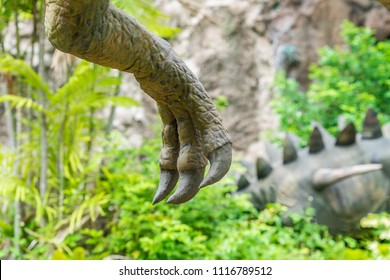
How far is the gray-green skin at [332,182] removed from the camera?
267cm

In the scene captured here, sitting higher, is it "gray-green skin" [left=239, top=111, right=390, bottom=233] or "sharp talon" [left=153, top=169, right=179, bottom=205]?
"gray-green skin" [left=239, top=111, right=390, bottom=233]

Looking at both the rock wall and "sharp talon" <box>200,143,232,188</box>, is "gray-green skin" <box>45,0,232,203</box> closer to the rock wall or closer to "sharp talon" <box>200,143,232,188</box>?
"sharp talon" <box>200,143,232,188</box>

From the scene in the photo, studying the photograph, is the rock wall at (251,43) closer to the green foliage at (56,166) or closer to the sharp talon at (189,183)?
the green foliage at (56,166)

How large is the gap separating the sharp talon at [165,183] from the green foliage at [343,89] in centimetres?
273

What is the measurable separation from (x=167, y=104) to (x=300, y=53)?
396 cm

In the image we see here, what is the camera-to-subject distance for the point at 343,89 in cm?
357

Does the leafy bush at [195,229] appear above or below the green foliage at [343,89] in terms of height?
below

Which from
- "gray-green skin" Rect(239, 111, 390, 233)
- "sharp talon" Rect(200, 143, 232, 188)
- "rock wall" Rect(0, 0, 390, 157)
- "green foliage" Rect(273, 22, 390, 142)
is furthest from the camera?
"rock wall" Rect(0, 0, 390, 157)

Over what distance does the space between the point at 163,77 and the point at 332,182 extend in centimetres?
202

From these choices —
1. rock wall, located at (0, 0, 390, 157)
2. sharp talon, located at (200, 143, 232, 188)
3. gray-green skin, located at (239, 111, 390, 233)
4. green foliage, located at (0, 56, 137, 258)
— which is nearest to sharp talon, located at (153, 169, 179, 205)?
sharp talon, located at (200, 143, 232, 188)

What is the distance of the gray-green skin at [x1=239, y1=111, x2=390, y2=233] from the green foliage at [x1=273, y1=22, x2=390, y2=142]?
2.00 feet

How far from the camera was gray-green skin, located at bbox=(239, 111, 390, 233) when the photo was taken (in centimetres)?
267

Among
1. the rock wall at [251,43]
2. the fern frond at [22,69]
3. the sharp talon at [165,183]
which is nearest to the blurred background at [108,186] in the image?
the fern frond at [22,69]
